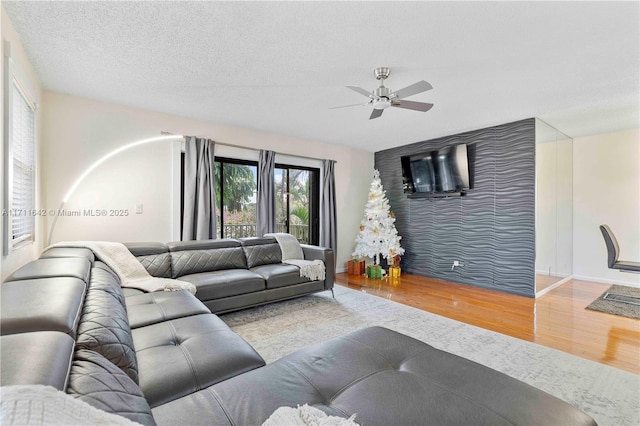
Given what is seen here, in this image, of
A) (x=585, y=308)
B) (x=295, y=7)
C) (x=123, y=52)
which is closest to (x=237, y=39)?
(x=295, y=7)

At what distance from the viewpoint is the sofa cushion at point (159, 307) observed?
1921 mm

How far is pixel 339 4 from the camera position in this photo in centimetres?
182

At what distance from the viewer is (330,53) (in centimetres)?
236

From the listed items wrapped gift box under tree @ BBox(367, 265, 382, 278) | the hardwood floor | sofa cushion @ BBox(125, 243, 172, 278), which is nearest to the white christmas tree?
wrapped gift box under tree @ BBox(367, 265, 382, 278)

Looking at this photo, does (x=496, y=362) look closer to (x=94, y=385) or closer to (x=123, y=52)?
(x=94, y=385)

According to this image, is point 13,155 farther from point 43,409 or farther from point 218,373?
point 43,409

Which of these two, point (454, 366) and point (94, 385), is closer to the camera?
point (94, 385)


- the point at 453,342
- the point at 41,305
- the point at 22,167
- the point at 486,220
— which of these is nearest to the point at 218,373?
the point at 41,305

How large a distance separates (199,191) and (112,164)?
3.44ft

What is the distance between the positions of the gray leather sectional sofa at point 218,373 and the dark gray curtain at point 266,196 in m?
3.02

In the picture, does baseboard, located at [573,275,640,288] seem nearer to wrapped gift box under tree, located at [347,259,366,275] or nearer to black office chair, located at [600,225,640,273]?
black office chair, located at [600,225,640,273]

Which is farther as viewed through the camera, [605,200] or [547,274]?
[605,200]

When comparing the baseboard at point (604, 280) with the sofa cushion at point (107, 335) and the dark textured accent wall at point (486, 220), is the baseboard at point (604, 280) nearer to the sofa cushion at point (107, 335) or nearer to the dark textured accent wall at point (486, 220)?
the dark textured accent wall at point (486, 220)

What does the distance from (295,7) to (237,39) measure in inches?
22.8
